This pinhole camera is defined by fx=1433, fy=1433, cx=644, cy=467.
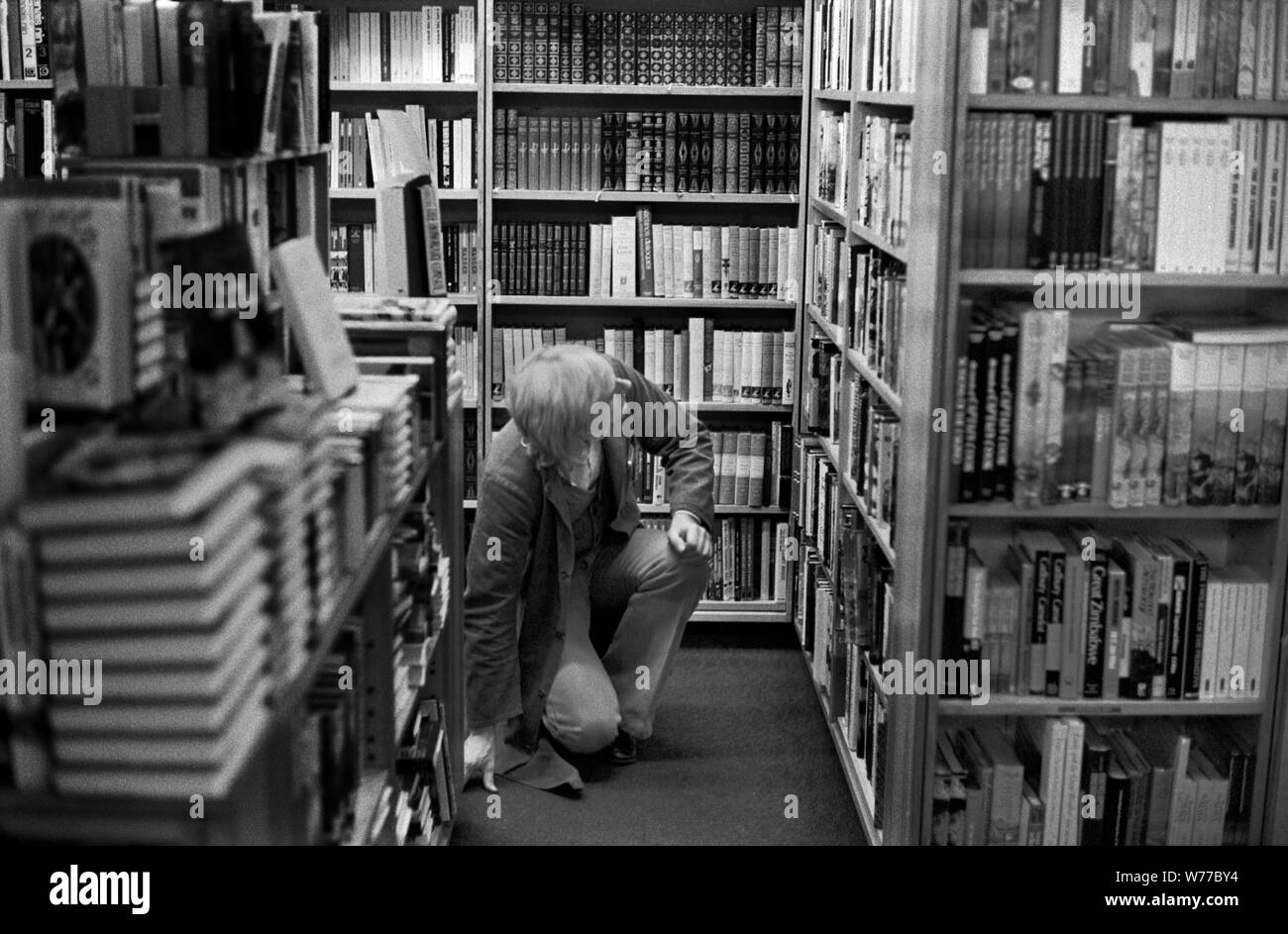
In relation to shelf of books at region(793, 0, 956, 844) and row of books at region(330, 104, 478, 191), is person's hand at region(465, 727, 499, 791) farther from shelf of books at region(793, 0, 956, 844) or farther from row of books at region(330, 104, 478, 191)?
row of books at region(330, 104, 478, 191)

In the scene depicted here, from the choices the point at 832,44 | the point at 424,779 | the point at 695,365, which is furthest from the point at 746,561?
the point at 424,779

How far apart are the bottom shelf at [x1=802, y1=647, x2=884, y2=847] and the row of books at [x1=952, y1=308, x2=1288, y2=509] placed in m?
0.89

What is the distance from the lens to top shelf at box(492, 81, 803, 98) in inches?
175

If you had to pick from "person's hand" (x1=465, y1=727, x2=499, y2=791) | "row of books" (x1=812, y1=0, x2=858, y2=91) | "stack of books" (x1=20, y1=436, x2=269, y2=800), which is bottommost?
"person's hand" (x1=465, y1=727, x2=499, y2=791)

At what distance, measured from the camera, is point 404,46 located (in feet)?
14.6

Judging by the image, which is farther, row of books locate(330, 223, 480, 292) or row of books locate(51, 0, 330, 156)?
row of books locate(330, 223, 480, 292)

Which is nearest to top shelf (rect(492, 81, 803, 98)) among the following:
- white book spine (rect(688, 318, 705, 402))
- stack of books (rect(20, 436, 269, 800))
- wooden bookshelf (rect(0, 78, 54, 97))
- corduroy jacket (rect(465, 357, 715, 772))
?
white book spine (rect(688, 318, 705, 402))

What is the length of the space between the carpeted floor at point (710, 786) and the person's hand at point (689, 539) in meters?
0.53

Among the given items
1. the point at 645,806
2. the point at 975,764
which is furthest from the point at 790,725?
the point at 975,764

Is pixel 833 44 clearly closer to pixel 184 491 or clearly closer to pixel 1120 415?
pixel 1120 415

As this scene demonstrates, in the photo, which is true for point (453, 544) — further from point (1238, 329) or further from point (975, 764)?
point (1238, 329)
